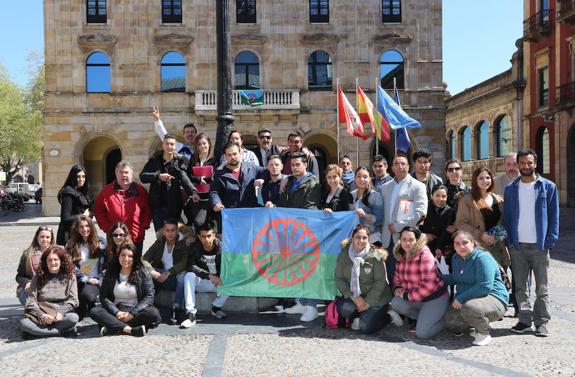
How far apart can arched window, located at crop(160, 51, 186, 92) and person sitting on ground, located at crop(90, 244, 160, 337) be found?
21147 millimetres

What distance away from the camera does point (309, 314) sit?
299 inches

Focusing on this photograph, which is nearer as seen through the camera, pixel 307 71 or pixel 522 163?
pixel 522 163

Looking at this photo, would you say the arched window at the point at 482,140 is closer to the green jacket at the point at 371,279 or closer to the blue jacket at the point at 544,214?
the blue jacket at the point at 544,214

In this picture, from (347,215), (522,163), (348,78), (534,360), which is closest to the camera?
(534,360)

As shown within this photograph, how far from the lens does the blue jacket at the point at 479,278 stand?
21.8 ft

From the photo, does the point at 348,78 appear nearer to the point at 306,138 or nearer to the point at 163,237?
the point at 306,138

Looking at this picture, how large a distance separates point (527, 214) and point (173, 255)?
183 inches

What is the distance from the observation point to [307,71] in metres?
27.5

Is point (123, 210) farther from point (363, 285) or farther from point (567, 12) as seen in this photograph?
point (567, 12)

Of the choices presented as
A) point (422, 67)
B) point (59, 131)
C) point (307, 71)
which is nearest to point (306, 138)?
point (307, 71)

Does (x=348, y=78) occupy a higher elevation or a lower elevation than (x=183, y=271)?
higher

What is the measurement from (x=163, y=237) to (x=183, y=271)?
611 mm

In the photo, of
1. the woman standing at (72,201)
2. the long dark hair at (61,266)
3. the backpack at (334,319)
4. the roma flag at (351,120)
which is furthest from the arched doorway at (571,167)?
the long dark hair at (61,266)

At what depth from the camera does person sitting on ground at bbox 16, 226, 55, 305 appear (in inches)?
291
